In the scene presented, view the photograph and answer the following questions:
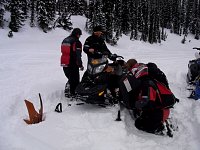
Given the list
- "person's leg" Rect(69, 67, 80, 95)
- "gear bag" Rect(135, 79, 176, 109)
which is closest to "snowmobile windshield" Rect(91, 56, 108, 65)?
"person's leg" Rect(69, 67, 80, 95)

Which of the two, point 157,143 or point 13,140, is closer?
point 13,140

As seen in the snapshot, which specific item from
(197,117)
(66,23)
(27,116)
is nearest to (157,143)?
(197,117)

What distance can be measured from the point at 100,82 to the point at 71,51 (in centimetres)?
119

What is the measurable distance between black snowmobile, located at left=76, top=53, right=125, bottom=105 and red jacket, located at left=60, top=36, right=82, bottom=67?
0.44 m

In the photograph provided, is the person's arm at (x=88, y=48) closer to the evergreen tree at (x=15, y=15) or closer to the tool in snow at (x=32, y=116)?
the tool in snow at (x=32, y=116)

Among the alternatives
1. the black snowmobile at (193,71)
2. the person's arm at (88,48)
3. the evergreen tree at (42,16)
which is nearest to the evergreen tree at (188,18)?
the evergreen tree at (42,16)

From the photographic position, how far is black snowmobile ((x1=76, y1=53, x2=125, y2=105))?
21.6 feet

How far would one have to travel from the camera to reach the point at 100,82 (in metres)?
6.85

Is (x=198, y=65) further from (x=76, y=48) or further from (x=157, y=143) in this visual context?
(x=157, y=143)

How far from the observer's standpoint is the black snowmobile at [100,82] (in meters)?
6.58

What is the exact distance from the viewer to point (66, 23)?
32188 mm

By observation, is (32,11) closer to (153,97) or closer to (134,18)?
(134,18)

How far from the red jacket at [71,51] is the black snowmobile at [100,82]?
0.44 metres

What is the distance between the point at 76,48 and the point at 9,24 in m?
18.6
